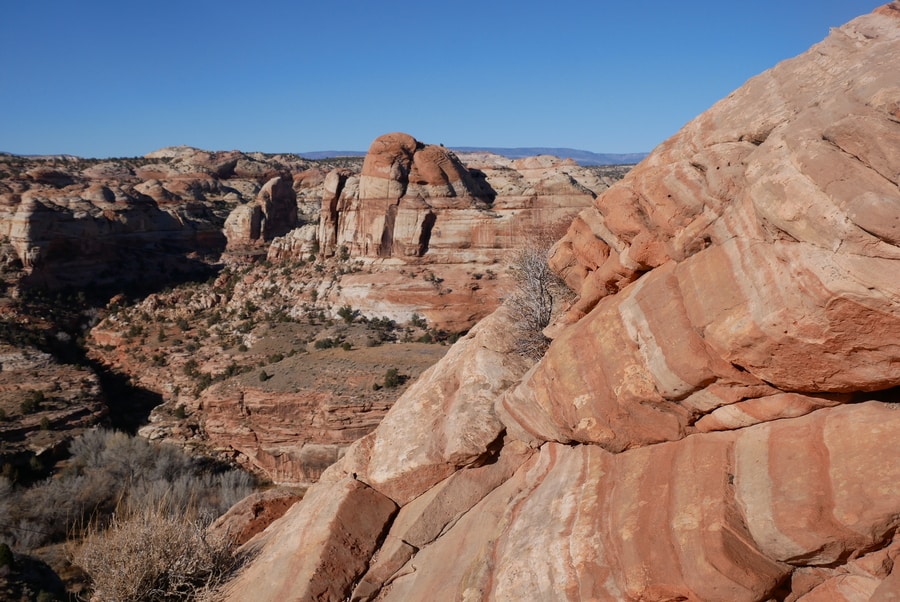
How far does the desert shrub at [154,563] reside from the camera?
8.91 meters

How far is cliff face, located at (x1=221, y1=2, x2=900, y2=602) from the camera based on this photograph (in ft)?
16.4

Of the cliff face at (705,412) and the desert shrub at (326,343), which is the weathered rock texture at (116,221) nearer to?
the desert shrub at (326,343)

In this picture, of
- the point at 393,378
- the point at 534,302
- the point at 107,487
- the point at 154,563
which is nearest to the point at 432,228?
the point at 393,378

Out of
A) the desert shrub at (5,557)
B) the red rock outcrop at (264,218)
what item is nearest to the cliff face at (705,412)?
the desert shrub at (5,557)

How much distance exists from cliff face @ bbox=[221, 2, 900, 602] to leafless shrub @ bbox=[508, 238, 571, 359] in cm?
176

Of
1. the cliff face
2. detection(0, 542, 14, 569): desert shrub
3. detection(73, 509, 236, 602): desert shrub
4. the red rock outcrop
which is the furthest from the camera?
the red rock outcrop

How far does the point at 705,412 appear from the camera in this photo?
645 cm

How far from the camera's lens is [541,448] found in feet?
28.7

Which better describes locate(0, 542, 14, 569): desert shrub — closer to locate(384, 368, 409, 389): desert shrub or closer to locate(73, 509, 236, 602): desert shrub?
locate(73, 509, 236, 602): desert shrub

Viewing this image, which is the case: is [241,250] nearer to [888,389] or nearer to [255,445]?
[255,445]

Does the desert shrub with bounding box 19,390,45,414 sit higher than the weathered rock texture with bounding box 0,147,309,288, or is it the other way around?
the weathered rock texture with bounding box 0,147,309,288

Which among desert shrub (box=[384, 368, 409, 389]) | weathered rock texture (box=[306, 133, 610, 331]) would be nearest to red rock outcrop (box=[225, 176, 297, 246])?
weathered rock texture (box=[306, 133, 610, 331])

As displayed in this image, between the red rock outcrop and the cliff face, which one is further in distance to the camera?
the red rock outcrop

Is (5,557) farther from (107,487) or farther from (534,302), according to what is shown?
(534,302)
